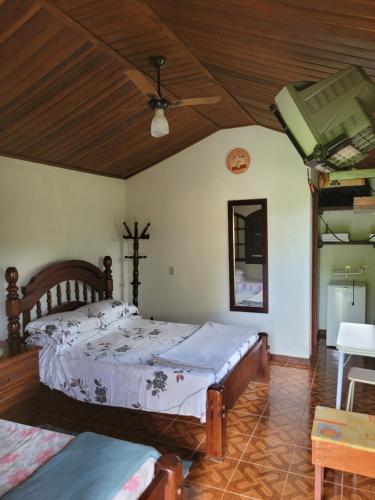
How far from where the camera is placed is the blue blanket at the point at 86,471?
55.2 inches

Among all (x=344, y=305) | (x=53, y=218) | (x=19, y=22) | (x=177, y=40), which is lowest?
(x=344, y=305)

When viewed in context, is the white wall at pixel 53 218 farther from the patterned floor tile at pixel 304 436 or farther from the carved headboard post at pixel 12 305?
the patterned floor tile at pixel 304 436

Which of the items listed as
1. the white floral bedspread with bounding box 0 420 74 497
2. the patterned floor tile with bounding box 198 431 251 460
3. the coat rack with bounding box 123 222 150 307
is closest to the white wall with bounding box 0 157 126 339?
the coat rack with bounding box 123 222 150 307

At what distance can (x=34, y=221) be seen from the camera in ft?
12.2

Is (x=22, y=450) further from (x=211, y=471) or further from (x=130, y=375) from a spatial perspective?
(x=211, y=471)

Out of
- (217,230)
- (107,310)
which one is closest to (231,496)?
(107,310)

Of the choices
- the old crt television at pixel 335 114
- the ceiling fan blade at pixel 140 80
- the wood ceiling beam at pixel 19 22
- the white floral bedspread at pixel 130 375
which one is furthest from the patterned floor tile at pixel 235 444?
the wood ceiling beam at pixel 19 22

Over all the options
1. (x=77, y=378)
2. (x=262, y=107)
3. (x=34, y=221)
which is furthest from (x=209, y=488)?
(x=262, y=107)

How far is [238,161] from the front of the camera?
15.0ft

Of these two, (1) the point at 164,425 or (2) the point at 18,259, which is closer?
(1) the point at 164,425

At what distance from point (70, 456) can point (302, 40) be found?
228cm

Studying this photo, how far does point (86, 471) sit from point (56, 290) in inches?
105

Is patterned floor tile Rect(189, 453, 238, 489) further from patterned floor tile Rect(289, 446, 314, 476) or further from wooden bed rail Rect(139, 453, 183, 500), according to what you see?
wooden bed rail Rect(139, 453, 183, 500)

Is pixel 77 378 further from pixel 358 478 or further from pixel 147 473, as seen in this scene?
pixel 358 478
